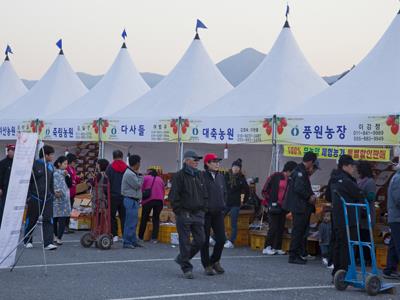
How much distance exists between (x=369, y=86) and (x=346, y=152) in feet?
4.90

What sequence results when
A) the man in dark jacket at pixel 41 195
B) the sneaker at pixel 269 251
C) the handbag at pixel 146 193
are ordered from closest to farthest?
the man in dark jacket at pixel 41 195 → the sneaker at pixel 269 251 → the handbag at pixel 146 193

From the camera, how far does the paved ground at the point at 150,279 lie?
24.7ft

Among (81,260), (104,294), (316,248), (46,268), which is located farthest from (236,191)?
(104,294)

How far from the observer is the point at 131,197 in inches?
456

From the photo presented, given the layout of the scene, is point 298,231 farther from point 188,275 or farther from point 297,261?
point 188,275

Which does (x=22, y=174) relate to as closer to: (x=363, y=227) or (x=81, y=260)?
(x=81, y=260)

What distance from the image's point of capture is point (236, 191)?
12094 millimetres

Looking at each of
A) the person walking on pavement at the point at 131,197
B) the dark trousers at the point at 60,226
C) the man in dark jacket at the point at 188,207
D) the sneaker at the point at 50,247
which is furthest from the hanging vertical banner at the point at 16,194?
the dark trousers at the point at 60,226

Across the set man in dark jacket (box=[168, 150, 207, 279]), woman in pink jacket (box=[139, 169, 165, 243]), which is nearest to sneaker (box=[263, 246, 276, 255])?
woman in pink jacket (box=[139, 169, 165, 243])

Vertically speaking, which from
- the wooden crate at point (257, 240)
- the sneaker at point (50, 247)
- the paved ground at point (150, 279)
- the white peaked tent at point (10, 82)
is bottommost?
the paved ground at point (150, 279)

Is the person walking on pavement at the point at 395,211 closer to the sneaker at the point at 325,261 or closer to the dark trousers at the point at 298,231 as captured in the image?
the sneaker at the point at 325,261

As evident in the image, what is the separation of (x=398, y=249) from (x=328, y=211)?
1.70 m

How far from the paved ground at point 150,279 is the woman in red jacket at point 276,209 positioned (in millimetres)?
390

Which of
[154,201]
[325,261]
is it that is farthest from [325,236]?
[154,201]
